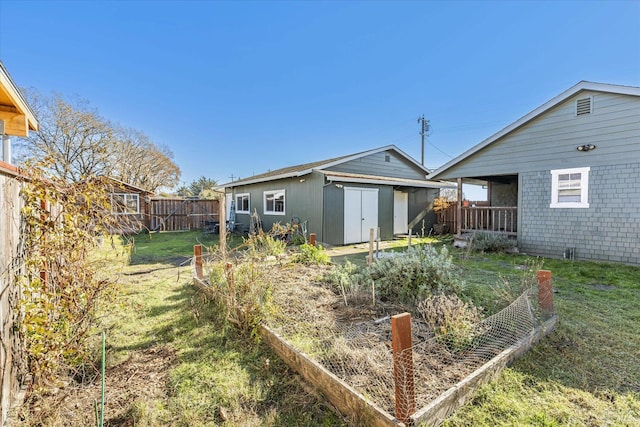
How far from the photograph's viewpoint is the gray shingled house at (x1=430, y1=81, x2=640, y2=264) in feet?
21.6

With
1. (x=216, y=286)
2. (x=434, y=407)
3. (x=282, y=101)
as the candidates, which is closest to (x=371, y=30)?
(x=282, y=101)

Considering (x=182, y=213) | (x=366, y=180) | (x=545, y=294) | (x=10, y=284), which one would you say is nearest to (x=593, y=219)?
(x=545, y=294)

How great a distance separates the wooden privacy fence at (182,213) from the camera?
1572 centimetres

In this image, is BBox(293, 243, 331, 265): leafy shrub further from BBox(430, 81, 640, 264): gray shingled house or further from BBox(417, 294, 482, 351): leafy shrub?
BBox(430, 81, 640, 264): gray shingled house

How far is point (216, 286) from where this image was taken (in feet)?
13.2

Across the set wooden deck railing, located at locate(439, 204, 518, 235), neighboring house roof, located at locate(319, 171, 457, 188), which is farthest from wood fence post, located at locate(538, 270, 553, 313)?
neighboring house roof, located at locate(319, 171, 457, 188)

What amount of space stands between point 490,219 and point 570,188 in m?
3.90

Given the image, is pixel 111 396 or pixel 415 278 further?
pixel 415 278

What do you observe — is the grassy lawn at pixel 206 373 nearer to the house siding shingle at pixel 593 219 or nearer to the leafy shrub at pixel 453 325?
the leafy shrub at pixel 453 325

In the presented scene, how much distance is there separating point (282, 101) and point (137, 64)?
7.40 meters

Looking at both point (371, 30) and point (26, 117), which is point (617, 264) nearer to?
point (371, 30)

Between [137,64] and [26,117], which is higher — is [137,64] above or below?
above

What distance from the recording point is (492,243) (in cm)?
858

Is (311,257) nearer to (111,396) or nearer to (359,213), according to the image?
(111,396)
